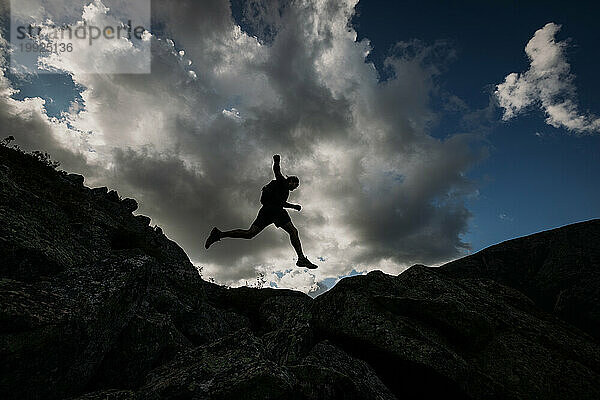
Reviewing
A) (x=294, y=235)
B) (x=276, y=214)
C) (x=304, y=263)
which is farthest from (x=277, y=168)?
(x=304, y=263)

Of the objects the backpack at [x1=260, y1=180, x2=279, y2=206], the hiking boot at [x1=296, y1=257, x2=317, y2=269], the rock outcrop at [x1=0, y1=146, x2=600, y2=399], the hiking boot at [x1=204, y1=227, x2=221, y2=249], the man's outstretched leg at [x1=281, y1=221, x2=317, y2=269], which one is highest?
the backpack at [x1=260, y1=180, x2=279, y2=206]

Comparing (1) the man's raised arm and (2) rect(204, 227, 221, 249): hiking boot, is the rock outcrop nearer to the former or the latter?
(2) rect(204, 227, 221, 249): hiking boot

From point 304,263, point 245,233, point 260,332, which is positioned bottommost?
point 260,332

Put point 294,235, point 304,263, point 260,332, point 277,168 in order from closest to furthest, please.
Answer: point 260,332, point 277,168, point 304,263, point 294,235

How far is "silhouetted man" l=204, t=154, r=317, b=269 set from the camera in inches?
543

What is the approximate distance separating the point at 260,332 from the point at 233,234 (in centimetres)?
438

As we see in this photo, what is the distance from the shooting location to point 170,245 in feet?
81.5

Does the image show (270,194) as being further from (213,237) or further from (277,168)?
(213,237)

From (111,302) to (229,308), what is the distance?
9948 mm

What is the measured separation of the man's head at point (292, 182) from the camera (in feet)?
44.8

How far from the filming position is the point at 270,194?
13977mm

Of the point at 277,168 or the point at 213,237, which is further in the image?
the point at 213,237

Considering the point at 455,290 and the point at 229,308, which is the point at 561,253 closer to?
the point at 455,290

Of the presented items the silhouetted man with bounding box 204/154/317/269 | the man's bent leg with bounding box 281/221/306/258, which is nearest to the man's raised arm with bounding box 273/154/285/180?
the silhouetted man with bounding box 204/154/317/269
